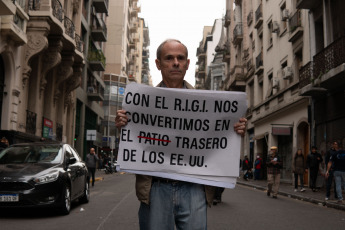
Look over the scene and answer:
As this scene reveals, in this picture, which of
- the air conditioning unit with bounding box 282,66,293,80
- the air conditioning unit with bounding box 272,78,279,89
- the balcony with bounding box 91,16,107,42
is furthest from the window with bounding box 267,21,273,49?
the balcony with bounding box 91,16,107,42

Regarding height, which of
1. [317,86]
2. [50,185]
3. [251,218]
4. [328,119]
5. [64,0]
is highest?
[64,0]

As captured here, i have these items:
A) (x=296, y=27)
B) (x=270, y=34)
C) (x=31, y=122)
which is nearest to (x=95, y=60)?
(x=270, y=34)

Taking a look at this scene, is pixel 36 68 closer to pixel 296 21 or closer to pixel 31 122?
pixel 31 122

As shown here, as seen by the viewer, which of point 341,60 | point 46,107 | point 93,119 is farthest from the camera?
point 93,119

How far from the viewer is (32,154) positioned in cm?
976

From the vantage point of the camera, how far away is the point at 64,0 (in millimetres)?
26859

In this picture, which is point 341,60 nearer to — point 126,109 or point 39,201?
point 39,201

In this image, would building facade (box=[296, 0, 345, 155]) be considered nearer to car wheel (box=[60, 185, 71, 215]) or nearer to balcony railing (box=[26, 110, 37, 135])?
car wheel (box=[60, 185, 71, 215])

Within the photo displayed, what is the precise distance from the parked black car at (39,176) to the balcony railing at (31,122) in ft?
37.2

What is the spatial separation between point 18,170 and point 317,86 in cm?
1404

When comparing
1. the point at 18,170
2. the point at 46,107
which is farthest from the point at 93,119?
the point at 18,170

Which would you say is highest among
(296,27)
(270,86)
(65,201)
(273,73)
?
(296,27)

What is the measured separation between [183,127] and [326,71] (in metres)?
15.8

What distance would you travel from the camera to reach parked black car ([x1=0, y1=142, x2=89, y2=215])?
8383 mm
